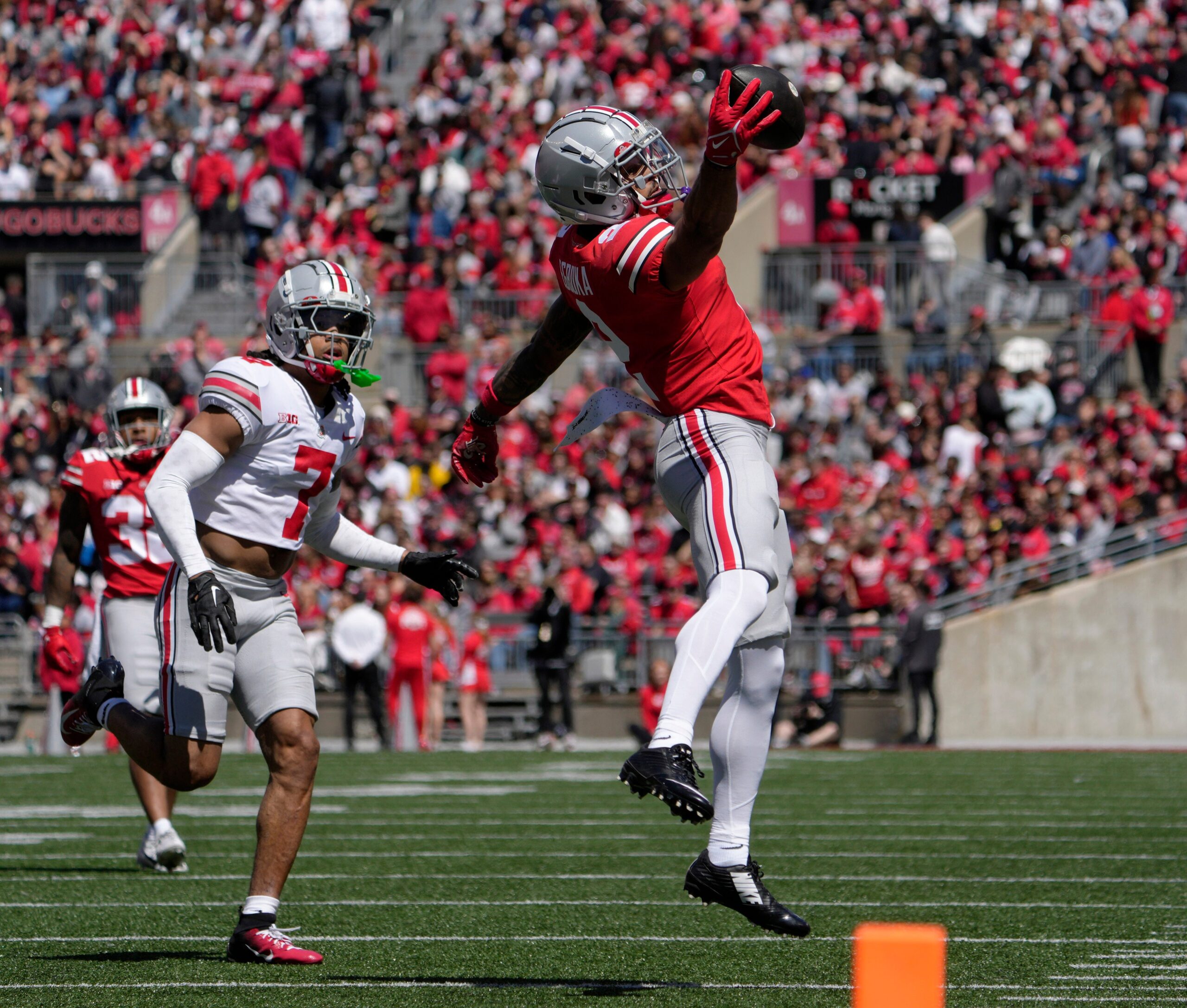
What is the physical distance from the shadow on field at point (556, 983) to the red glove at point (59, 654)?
286 centimetres

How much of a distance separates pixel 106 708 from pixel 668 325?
89.2 inches

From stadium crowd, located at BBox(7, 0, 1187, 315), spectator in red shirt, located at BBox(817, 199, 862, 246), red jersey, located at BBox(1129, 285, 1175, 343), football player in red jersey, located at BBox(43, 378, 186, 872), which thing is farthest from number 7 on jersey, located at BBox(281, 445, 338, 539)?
spectator in red shirt, located at BBox(817, 199, 862, 246)

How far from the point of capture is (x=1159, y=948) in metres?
5.47

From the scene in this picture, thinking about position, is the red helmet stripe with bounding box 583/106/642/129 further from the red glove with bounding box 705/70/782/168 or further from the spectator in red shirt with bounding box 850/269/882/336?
the spectator in red shirt with bounding box 850/269/882/336

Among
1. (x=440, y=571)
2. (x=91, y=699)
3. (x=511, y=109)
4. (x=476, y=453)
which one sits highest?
(x=511, y=109)

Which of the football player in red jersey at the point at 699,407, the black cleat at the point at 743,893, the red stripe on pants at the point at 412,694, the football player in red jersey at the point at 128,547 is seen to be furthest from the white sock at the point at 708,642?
the red stripe on pants at the point at 412,694

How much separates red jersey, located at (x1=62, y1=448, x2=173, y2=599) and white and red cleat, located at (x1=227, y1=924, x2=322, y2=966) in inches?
114

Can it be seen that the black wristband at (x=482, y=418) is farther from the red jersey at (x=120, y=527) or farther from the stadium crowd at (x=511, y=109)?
the stadium crowd at (x=511, y=109)

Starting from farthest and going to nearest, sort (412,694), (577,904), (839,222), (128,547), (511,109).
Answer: (511,109), (839,222), (412,694), (128,547), (577,904)

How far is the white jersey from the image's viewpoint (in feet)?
18.7

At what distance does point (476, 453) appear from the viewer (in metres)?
6.04

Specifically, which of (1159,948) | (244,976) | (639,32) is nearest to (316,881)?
(244,976)

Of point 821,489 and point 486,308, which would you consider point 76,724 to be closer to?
point 821,489

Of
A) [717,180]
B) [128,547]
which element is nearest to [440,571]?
[717,180]
